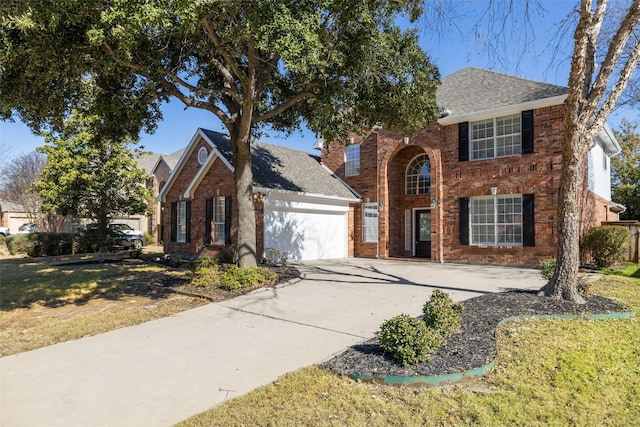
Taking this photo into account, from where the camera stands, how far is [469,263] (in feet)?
50.6

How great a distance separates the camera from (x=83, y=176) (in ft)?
53.6

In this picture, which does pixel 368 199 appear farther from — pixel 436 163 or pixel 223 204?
pixel 223 204

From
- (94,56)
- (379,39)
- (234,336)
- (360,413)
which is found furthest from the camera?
(379,39)

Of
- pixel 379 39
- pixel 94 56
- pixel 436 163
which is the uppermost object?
pixel 379 39

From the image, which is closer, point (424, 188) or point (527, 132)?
point (527, 132)

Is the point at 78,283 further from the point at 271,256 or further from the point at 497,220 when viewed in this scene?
the point at 497,220

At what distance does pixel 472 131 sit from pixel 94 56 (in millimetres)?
13351

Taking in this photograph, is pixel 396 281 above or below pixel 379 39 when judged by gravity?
below

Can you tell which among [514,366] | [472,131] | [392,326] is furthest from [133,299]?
[472,131]

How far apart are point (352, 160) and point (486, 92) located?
23.3 feet

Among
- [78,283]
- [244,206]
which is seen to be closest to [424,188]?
[244,206]

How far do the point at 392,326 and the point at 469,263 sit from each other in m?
12.0

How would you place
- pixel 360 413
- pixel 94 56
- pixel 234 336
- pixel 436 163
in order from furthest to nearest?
1. pixel 436 163
2. pixel 94 56
3. pixel 234 336
4. pixel 360 413

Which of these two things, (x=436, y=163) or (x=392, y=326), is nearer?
(x=392, y=326)
